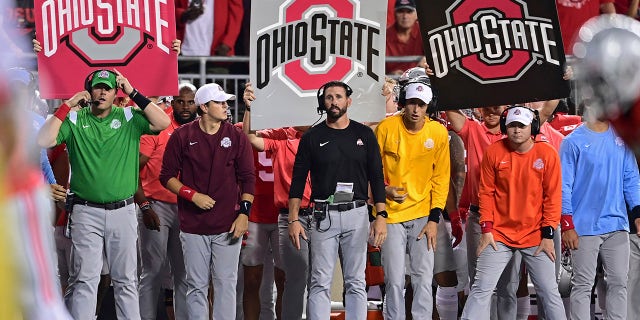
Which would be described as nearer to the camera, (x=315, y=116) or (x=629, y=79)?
(x=629, y=79)

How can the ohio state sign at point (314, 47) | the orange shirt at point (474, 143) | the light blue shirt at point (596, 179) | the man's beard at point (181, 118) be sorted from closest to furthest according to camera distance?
the light blue shirt at point (596, 179) → the ohio state sign at point (314, 47) → the orange shirt at point (474, 143) → the man's beard at point (181, 118)

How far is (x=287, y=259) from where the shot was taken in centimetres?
991

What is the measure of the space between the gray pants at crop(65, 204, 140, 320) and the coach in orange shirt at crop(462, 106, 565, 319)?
2.60 m

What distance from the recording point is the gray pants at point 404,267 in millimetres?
9344

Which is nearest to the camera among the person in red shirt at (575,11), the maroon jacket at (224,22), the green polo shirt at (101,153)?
the green polo shirt at (101,153)

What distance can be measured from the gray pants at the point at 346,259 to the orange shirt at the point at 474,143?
115 cm

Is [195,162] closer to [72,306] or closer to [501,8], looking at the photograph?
[72,306]

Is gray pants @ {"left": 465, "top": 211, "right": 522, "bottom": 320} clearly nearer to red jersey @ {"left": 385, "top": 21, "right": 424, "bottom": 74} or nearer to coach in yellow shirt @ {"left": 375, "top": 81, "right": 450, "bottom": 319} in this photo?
coach in yellow shirt @ {"left": 375, "top": 81, "right": 450, "bottom": 319}

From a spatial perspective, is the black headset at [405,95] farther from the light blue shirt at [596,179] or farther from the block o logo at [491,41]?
the light blue shirt at [596,179]

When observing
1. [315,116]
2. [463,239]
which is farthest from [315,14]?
[463,239]

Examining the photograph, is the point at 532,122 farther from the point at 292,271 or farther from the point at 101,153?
the point at 101,153

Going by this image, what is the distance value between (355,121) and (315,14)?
41.9 inches

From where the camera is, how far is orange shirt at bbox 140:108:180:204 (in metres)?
10.2

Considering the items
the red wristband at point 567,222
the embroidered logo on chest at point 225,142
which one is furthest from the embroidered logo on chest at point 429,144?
the embroidered logo on chest at point 225,142
